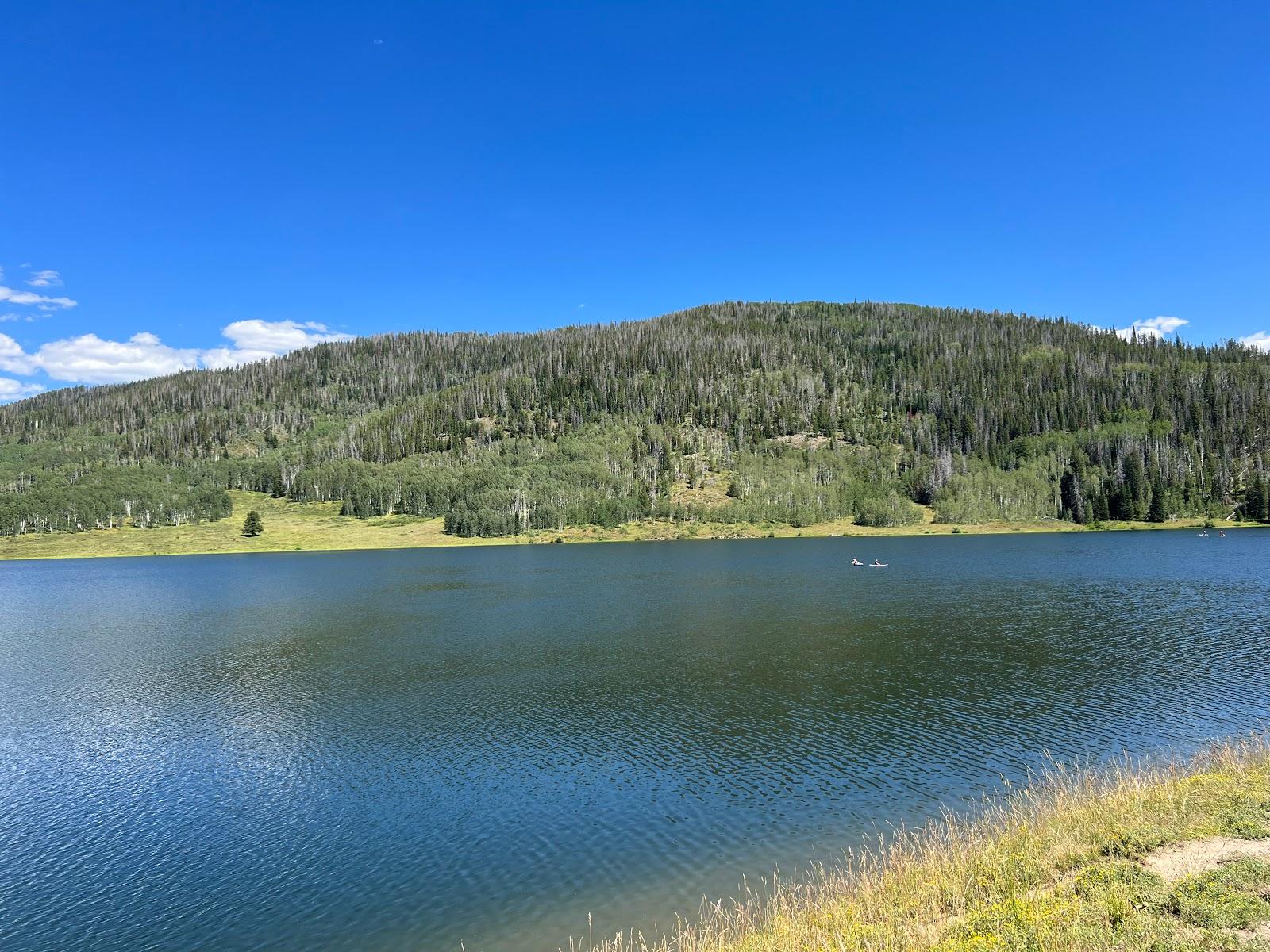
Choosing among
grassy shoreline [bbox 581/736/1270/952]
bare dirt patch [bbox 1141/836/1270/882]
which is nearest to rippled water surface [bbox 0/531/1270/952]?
grassy shoreline [bbox 581/736/1270/952]

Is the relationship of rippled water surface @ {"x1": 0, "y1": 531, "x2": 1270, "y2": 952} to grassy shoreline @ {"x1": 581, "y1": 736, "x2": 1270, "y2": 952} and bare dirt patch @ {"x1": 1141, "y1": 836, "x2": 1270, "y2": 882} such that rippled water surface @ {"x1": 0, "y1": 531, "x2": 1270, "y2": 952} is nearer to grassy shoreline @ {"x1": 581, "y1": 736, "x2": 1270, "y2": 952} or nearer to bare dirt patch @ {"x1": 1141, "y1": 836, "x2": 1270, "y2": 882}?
grassy shoreline @ {"x1": 581, "y1": 736, "x2": 1270, "y2": 952}

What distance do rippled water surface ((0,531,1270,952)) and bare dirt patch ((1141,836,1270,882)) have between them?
10.1 meters

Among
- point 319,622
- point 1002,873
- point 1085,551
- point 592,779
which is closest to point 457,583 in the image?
point 319,622

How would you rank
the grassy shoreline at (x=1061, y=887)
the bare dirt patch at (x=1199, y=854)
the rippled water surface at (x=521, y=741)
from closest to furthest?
the grassy shoreline at (x=1061, y=887) < the bare dirt patch at (x=1199, y=854) < the rippled water surface at (x=521, y=741)

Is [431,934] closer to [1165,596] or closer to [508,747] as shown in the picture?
[508,747]

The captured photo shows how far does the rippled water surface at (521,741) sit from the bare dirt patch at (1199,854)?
10069 mm

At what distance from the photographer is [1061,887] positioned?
1582cm

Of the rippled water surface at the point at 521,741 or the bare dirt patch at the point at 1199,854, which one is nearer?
the bare dirt patch at the point at 1199,854

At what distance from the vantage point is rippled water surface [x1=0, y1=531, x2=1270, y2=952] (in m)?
22.5

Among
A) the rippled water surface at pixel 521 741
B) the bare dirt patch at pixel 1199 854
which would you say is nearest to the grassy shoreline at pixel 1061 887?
the bare dirt patch at pixel 1199 854

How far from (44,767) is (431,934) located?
93.1ft

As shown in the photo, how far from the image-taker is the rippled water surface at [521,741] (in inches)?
887

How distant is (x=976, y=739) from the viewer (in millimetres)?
34719

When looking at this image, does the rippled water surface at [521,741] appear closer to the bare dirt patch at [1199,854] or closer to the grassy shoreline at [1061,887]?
the grassy shoreline at [1061,887]
